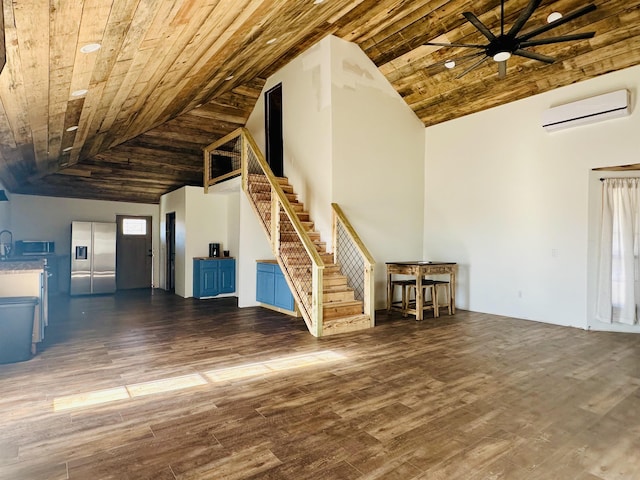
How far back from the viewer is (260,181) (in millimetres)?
7141

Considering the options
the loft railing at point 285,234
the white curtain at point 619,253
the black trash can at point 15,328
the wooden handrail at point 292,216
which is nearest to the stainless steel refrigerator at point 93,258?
the loft railing at point 285,234

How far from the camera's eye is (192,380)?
3463 millimetres

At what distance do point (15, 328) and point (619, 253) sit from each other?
297 inches

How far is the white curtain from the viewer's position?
5293mm

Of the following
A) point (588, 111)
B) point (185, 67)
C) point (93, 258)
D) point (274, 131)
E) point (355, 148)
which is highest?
point (274, 131)

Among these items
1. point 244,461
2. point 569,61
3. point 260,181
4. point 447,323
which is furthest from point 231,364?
point 569,61

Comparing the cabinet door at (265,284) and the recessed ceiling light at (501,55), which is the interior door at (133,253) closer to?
the cabinet door at (265,284)

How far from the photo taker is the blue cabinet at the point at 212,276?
8422 millimetres

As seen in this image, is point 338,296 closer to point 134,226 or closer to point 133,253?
point 133,253

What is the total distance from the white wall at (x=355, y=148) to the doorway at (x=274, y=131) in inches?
21.4

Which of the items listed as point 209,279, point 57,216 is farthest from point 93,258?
point 209,279

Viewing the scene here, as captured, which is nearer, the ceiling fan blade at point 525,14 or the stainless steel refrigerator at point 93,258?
the ceiling fan blade at point 525,14

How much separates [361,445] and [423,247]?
5.58 m

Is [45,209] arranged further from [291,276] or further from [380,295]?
[380,295]
